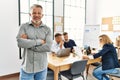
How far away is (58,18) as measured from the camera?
4.80 meters

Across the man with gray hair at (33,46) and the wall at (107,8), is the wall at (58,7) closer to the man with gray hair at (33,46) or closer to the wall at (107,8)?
the wall at (107,8)

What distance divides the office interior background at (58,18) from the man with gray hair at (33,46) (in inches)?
93.0

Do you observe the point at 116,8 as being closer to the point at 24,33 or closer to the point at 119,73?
the point at 119,73

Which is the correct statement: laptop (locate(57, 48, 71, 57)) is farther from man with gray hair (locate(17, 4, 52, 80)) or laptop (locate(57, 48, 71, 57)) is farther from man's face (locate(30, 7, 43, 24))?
man's face (locate(30, 7, 43, 24))

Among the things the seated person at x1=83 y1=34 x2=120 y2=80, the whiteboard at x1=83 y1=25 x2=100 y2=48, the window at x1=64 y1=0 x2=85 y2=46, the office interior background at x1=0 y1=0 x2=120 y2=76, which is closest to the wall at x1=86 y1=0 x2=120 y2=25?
Result: the office interior background at x1=0 y1=0 x2=120 y2=76

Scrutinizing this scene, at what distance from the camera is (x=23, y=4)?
4.09 meters

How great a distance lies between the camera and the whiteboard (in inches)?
174

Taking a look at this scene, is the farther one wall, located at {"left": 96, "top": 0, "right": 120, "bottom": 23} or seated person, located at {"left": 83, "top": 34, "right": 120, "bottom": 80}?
wall, located at {"left": 96, "top": 0, "right": 120, "bottom": 23}

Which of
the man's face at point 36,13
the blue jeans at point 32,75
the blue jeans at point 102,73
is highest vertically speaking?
the man's face at point 36,13

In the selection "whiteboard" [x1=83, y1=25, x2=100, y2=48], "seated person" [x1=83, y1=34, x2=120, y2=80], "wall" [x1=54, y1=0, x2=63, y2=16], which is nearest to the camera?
"seated person" [x1=83, y1=34, x2=120, y2=80]

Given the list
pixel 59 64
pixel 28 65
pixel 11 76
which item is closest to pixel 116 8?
pixel 59 64

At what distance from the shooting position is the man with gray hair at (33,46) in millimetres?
1529

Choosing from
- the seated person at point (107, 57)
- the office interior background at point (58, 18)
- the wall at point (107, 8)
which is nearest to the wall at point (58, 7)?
the office interior background at point (58, 18)

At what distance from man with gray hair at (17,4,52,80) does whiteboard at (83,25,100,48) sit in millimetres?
3059
